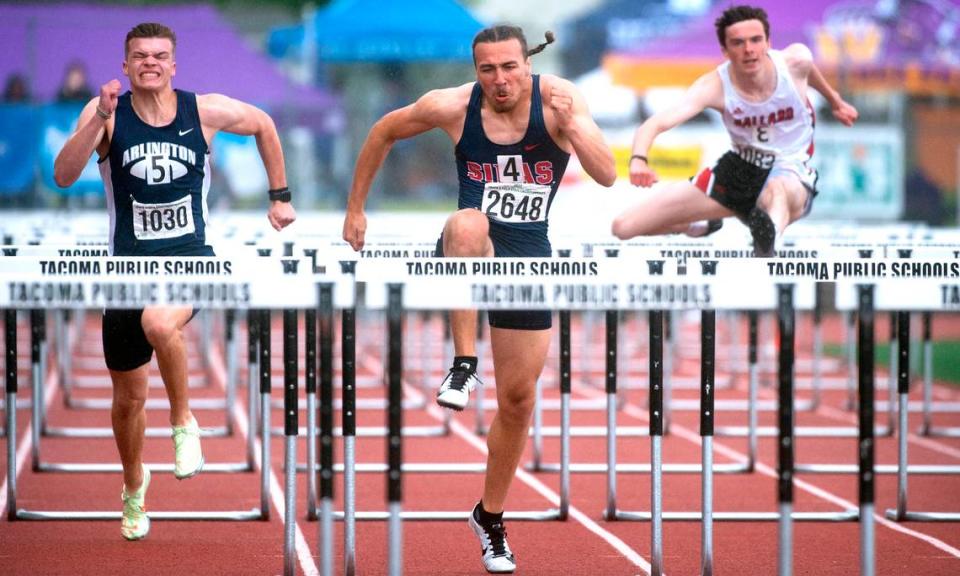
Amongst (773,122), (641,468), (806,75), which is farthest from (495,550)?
(641,468)

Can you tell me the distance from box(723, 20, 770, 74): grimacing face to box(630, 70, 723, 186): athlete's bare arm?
21 centimetres

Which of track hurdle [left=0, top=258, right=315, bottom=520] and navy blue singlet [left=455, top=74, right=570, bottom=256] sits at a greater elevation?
navy blue singlet [left=455, top=74, right=570, bottom=256]

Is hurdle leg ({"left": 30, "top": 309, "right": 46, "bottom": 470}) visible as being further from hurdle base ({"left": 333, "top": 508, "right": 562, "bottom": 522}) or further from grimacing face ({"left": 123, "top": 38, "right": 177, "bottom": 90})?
grimacing face ({"left": 123, "top": 38, "right": 177, "bottom": 90})

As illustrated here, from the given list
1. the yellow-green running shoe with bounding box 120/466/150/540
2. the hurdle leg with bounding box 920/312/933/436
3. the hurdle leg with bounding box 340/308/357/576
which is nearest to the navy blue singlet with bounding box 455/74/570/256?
the hurdle leg with bounding box 340/308/357/576

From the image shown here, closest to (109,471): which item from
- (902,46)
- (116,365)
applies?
(116,365)

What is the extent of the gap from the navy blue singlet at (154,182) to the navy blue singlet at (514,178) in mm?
1124

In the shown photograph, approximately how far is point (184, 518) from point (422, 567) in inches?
59.3

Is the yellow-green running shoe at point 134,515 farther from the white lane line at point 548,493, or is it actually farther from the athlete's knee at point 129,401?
the white lane line at point 548,493

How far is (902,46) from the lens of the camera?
1756cm

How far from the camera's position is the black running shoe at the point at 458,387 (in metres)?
5.33

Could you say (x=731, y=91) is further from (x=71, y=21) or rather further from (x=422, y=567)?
(x=71, y=21)

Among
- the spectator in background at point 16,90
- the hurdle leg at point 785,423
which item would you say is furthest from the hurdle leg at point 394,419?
the spectator in background at point 16,90

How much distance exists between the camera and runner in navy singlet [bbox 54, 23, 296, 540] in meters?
5.78

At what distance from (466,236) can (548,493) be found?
2799 mm
